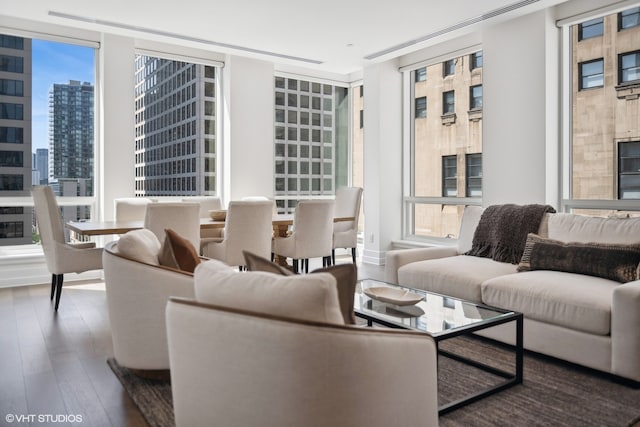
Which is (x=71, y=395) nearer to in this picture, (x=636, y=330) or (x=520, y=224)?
(x=636, y=330)

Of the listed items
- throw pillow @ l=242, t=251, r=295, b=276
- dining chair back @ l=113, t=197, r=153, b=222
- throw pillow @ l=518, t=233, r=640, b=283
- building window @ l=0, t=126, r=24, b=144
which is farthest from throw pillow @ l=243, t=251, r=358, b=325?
building window @ l=0, t=126, r=24, b=144

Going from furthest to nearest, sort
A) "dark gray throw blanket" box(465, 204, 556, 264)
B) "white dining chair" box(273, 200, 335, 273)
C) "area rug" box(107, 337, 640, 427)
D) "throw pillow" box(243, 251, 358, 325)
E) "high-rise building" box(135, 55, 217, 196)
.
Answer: "high-rise building" box(135, 55, 217, 196) < "white dining chair" box(273, 200, 335, 273) < "dark gray throw blanket" box(465, 204, 556, 264) < "area rug" box(107, 337, 640, 427) < "throw pillow" box(243, 251, 358, 325)

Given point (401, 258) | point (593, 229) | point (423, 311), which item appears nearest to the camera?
point (423, 311)

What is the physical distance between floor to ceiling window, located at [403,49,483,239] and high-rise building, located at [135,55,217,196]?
2771mm

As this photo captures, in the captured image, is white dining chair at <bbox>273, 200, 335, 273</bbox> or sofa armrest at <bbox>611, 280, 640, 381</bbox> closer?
sofa armrest at <bbox>611, 280, 640, 381</bbox>

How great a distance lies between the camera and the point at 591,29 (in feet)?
14.8

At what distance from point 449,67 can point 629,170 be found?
2.68 meters

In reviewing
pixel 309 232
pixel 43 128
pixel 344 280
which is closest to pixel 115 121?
pixel 43 128

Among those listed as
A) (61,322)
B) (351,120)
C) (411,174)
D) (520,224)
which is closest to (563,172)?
(520,224)

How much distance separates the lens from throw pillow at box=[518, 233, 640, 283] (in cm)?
287

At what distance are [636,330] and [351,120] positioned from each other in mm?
5941

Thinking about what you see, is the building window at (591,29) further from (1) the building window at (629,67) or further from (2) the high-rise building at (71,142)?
(2) the high-rise building at (71,142)

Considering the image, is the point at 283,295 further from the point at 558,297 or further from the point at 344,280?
the point at 558,297

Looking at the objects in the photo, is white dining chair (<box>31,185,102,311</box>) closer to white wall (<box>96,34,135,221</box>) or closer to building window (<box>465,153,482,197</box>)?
white wall (<box>96,34,135,221</box>)
